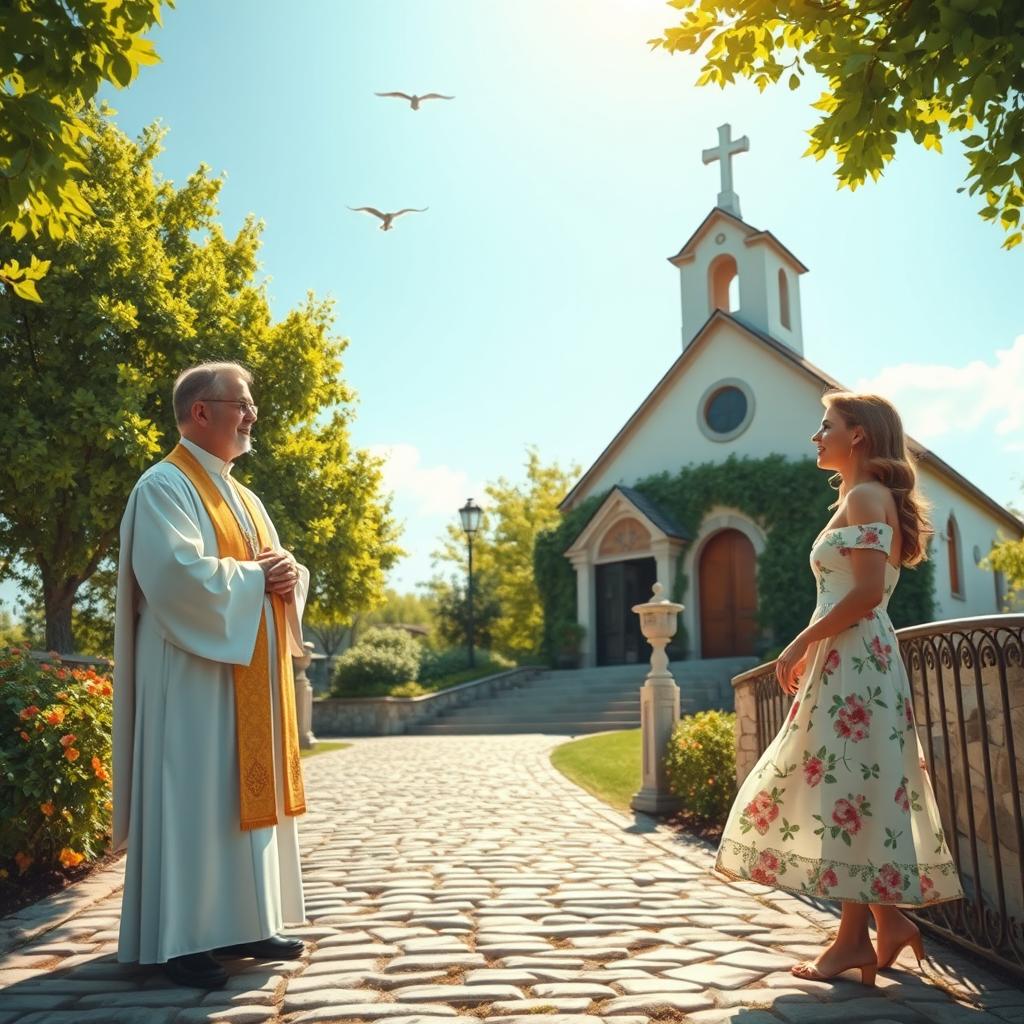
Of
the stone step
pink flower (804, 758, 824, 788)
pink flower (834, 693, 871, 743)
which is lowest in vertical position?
the stone step

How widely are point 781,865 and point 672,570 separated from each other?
2025 centimetres

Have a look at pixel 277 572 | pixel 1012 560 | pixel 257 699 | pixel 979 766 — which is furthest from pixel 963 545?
pixel 257 699

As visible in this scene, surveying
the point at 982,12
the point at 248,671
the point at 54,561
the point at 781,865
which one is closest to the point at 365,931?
the point at 248,671

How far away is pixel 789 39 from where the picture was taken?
16.5 feet

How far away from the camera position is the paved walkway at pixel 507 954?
3.39 m

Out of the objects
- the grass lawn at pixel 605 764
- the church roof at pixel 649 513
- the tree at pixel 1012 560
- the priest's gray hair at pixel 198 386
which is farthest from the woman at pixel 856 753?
the tree at pixel 1012 560

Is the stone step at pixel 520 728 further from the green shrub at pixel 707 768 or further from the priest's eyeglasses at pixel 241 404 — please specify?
the priest's eyeglasses at pixel 241 404

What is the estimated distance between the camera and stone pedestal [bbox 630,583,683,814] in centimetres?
934

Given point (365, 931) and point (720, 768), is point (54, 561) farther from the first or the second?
point (365, 931)

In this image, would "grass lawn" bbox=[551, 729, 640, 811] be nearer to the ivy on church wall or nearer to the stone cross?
the ivy on church wall

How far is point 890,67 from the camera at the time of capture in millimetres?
4434

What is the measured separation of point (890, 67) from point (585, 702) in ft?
56.3

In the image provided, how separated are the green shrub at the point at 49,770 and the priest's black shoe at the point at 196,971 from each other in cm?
238

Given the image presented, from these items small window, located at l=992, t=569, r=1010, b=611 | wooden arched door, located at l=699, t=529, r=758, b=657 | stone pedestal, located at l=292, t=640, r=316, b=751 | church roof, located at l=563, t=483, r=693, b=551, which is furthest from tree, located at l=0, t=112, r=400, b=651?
small window, located at l=992, t=569, r=1010, b=611
